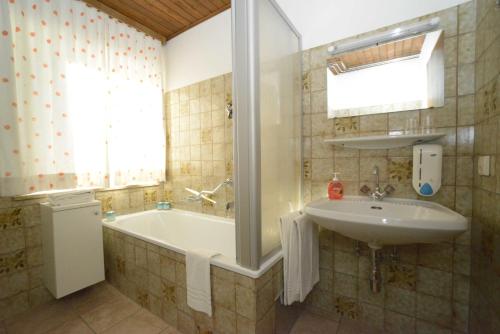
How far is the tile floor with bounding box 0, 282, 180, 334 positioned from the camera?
1318 millimetres

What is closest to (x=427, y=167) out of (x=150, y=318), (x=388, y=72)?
(x=388, y=72)

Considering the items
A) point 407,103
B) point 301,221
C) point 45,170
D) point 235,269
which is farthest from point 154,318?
point 407,103

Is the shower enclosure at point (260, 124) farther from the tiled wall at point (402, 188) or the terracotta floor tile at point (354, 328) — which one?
the terracotta floor tile at point (354, 328)

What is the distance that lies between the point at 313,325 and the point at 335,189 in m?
0.87

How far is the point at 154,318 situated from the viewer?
140 centimetres

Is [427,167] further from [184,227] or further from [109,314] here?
[109,314]

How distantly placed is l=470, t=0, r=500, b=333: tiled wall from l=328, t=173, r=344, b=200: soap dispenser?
0.59m

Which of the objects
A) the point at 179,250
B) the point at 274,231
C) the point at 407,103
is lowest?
the point at 179,250

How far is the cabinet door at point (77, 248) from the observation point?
1427 millimetres

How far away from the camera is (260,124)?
0.97 meters

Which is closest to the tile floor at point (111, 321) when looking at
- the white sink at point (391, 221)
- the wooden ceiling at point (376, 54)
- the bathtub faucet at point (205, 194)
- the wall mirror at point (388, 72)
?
the white sink at point (391, 221)

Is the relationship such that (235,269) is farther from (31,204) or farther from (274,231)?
(31,204)

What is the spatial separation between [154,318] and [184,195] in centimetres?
109

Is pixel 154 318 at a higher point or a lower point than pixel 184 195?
lower
